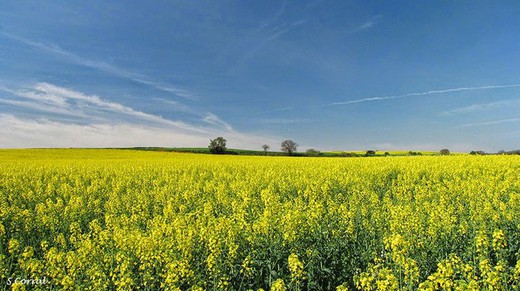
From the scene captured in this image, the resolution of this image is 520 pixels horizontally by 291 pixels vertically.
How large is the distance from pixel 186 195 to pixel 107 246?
5.97m

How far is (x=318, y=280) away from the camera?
5977mm

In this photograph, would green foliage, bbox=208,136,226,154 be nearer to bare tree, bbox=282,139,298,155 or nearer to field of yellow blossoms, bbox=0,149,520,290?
bare tree, bbox=282,139,298,155

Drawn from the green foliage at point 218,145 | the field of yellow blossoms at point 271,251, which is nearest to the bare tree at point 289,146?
the green foliage at point 218,145

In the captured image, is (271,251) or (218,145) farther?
(218,145)

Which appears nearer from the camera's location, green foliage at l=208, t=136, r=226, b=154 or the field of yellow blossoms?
the field of yellow blossoms

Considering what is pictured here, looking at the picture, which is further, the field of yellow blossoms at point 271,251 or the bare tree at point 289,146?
the bare tree at point 289,146

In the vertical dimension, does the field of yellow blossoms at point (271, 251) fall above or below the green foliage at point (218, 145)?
below

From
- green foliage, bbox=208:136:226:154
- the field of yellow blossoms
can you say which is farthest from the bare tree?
the field of yellow blossoms

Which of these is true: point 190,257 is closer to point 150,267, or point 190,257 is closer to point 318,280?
point 150,267

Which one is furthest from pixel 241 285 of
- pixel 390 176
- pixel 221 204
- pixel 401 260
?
pixel 390 176

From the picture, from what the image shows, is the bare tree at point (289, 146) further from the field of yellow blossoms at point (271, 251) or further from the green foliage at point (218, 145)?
the field of yellow blossoms at point (271, 251)

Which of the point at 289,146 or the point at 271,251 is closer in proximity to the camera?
the point at 271,251

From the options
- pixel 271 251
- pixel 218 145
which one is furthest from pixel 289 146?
pixel 271 251

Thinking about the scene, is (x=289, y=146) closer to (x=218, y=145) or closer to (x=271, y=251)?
(x=218, y=145)
